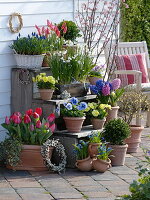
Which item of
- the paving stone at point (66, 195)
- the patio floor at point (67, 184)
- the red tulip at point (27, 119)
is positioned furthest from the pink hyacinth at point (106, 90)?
the paving stone at point (66, 195)

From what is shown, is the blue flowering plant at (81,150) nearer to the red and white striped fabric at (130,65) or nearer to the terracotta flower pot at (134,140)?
the terracotta flower pot at (134,140)

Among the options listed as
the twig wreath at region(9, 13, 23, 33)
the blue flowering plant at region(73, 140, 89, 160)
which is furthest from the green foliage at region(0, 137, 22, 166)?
the twig wreath at region(9, 13, 23, 33)

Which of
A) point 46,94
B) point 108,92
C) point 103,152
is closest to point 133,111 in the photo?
point 108,92

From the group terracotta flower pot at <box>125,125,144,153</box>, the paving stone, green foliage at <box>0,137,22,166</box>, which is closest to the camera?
the paving stone

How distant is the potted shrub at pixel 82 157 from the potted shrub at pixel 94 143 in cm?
4

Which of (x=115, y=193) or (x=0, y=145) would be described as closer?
(x=115, y=193)

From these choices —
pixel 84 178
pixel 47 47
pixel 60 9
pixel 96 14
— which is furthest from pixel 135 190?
pixel 96 14

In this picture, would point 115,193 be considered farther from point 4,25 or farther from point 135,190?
point 4,25

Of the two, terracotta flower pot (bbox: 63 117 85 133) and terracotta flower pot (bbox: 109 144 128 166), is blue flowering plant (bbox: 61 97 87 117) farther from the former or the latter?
terracotta flower pot (bbox: 109 144 128 166)

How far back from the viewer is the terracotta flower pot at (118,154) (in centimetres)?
630

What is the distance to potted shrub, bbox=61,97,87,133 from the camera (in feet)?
20.5

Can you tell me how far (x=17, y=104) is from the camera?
6637 millimetres

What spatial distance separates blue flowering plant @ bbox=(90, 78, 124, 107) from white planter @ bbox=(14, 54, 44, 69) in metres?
0.63

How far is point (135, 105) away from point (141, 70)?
162 cm
